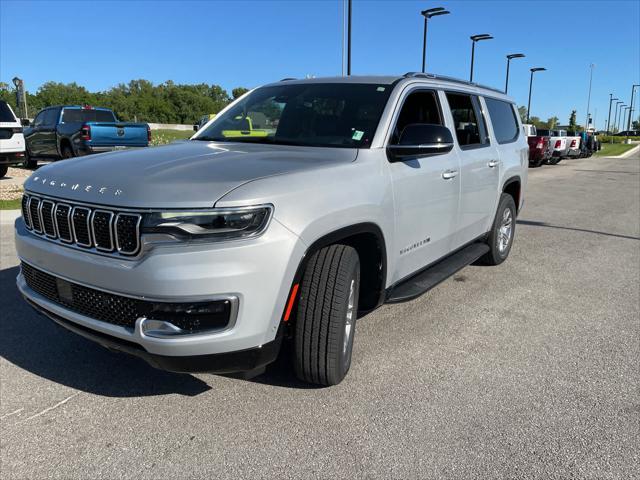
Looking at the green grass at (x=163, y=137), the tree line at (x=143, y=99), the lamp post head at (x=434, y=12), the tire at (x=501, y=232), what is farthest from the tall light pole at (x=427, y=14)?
the tree line at (x=143, y=99)

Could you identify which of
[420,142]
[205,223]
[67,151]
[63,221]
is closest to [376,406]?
[205,223]

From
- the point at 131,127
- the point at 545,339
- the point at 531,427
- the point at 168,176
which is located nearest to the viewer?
the point at 168,176

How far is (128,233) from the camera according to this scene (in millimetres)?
2480

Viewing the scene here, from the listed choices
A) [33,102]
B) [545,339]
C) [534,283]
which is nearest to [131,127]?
[534,283]

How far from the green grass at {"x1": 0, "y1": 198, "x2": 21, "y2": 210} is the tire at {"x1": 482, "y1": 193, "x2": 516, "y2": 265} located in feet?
25.6

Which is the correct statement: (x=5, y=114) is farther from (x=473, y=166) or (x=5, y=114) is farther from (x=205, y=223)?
(x=205, y=223)

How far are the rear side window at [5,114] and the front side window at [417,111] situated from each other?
11.0 metres

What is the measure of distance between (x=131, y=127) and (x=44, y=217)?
1022 centimetres

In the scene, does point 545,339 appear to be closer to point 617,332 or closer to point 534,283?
point 617,332

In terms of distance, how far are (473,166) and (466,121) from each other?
17.8 inches

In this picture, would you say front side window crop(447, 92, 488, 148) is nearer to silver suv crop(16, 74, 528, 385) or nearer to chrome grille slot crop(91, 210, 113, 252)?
silver suv crop(16, 74, 528, 385)

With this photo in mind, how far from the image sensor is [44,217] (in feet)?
9.62

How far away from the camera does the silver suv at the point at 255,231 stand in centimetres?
243

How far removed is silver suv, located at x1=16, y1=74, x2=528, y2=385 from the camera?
243cm
